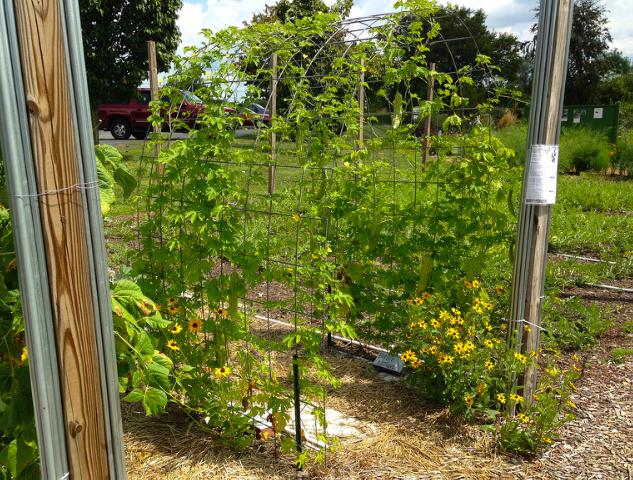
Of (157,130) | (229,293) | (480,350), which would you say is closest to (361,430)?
(480,350)

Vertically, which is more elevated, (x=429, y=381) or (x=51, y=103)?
(x=51, y=103)

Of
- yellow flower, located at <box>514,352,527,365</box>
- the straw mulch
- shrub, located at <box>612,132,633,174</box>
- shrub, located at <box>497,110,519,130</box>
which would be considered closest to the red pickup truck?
shrub, located at <box>497,110,519,130</box>

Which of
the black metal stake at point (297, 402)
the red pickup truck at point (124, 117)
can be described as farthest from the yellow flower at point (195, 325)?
the red pickup truck at point (124, 117)

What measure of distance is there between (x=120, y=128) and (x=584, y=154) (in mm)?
13407

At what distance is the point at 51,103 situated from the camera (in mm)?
1398

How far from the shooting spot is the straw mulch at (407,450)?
9.10 feet

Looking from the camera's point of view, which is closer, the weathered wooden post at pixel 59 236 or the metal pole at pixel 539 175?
the weathered wooden post at pixel 59 236

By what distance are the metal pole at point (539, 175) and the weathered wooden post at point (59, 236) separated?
87.4 inches

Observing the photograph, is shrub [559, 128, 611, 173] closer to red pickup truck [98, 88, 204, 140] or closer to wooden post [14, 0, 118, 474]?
red pickup truck [98, 88, 204, 140]

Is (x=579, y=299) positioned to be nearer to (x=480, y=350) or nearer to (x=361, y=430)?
(x=480, y=350)

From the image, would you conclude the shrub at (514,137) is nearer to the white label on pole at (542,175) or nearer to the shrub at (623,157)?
the shrub at (623,157)

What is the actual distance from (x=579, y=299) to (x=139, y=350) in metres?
3.73

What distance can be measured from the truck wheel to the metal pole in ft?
57.5

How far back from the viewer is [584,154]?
1389cm
